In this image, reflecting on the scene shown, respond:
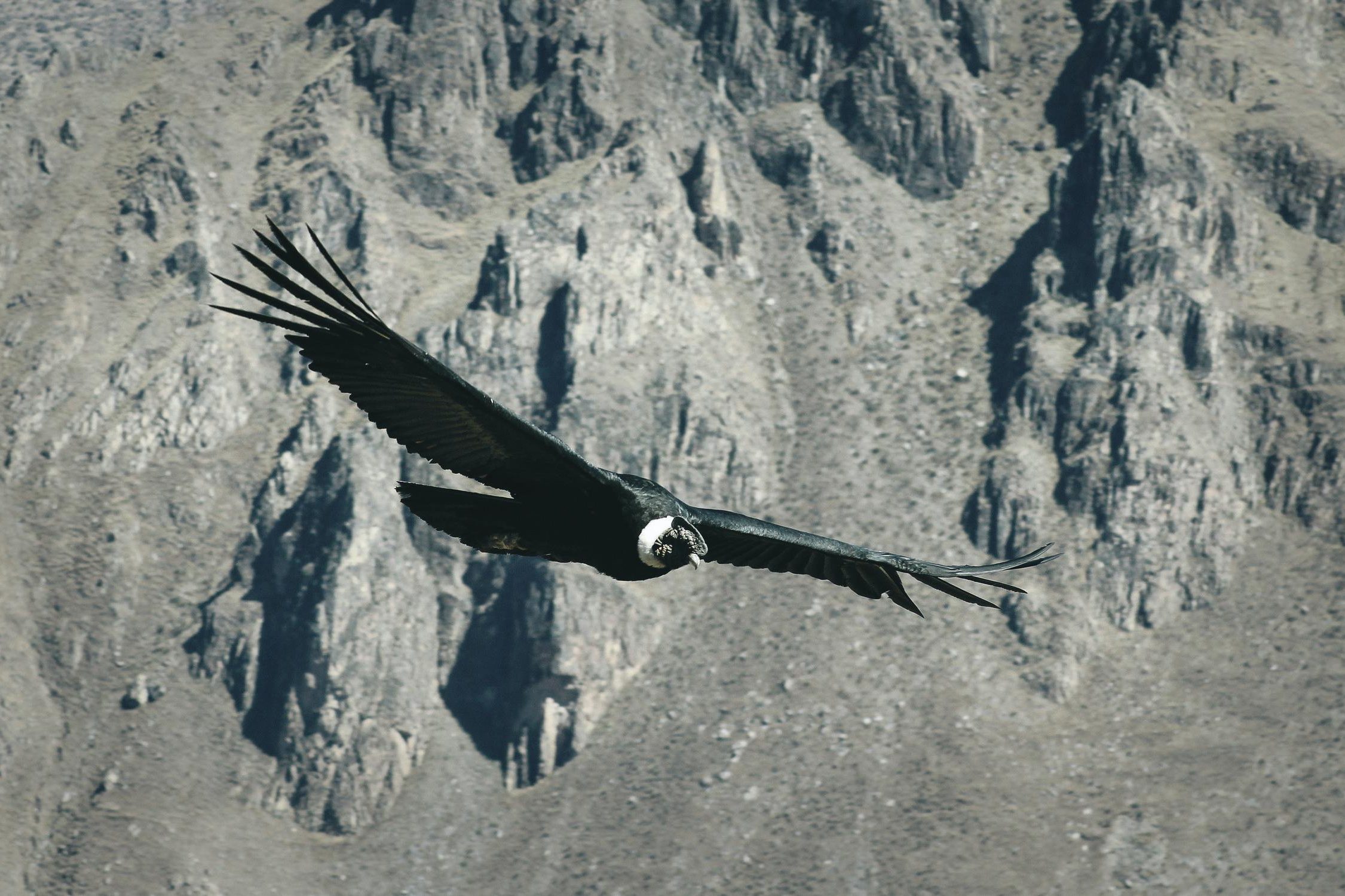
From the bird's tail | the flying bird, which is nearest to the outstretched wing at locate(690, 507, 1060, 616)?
the flying bird

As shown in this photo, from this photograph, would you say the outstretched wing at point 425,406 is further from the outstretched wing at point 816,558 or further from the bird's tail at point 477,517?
the outstretched wing at point 816,558

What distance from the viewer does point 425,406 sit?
2636 centimetres

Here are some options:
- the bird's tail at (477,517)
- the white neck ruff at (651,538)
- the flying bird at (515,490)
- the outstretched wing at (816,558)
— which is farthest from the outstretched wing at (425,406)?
the outstretched wing at (816,558)

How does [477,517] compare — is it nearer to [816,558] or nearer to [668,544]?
[668,544]

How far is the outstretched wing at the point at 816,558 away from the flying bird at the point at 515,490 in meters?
0.05

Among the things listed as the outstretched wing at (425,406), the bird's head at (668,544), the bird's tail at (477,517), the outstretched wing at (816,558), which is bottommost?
the outstretched wing at (816,558)

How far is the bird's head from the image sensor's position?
26938 mm

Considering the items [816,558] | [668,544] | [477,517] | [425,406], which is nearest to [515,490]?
[477,517]

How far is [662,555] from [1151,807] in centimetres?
17319

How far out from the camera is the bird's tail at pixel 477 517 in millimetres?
27125

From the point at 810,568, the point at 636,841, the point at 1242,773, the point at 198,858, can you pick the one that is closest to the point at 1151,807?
the point at 1242,773

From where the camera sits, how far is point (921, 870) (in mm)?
185250

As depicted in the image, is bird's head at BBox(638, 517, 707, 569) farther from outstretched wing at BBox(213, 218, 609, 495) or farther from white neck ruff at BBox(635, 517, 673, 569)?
outstretched wing at BBox(213, 218, 609, 495)

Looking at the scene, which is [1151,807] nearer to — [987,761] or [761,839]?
[987,761]
